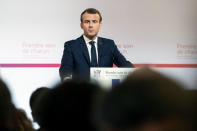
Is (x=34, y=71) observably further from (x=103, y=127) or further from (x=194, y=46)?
(x=103, y=127)

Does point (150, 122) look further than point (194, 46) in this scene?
No

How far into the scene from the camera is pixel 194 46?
5.32 m

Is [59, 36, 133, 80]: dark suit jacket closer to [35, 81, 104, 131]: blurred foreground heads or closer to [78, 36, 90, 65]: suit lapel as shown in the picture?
[78, 36, 90, 65]: suit lapel

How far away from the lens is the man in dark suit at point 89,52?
14.9 feet

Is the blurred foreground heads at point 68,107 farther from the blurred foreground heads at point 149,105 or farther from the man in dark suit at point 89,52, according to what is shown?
the man in dark suit at point 89,52

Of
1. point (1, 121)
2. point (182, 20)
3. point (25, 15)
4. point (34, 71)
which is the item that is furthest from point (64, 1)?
point (1, 121)

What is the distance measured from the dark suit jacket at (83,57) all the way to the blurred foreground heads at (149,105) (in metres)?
3.81

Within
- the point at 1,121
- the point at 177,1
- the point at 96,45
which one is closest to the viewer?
the point at 1,121

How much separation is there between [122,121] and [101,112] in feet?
0.19

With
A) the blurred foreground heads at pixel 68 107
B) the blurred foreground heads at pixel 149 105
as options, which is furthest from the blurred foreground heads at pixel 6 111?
the blurred foreground heads at pixel 149 105

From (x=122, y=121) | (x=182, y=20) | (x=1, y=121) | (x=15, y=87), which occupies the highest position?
(x=182, y=20)

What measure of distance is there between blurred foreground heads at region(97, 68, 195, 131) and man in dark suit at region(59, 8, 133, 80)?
378cm

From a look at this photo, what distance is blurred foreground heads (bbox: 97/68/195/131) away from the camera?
0.61 metres

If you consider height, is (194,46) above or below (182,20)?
below
